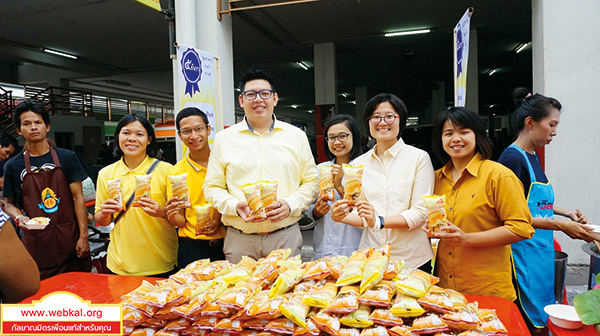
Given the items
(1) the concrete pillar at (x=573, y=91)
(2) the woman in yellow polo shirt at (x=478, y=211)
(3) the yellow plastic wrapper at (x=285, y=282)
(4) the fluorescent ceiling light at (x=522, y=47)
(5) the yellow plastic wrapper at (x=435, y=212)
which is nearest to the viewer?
(3) the yellow plastic wrapper at (x=285, y=282)

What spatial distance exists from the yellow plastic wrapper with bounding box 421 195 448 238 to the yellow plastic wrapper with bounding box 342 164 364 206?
368 millimetres

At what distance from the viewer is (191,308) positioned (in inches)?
55.9

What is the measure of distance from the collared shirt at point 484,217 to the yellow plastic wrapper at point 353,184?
0.54 meters

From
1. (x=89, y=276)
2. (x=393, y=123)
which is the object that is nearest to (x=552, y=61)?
(x=393, y=123)

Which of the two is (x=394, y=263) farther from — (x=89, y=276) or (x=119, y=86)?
(x=119, y=86)

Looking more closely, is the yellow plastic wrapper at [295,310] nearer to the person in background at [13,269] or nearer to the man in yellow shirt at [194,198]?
the person in background at [13,269]

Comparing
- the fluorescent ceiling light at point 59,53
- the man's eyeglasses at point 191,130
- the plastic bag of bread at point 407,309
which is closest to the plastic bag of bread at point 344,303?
→ the plastic bag of bread at point 407,309

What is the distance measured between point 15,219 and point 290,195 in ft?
7.48

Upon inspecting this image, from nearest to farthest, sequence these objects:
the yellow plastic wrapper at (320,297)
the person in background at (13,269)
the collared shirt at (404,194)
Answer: the person in background at (13,269) → the yellow plastic wrapper at (320,297) → the collared shirt at (404,194)

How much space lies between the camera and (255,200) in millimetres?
1957

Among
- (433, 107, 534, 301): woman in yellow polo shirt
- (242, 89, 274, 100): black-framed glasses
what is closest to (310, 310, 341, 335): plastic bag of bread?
(433, 107, 534, 301): woman in yellow polo shirt

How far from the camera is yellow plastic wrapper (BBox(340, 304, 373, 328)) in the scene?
133 cm

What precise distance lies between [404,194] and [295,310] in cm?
106

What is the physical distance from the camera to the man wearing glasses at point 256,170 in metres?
2.31
